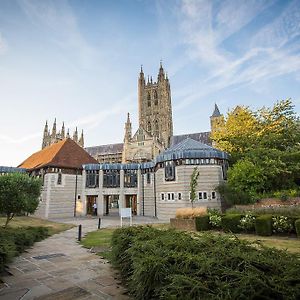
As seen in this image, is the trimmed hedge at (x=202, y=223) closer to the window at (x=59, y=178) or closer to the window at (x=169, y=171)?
the window at (x=169, y=171)

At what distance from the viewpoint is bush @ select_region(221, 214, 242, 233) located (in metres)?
16.3

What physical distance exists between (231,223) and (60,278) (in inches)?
522

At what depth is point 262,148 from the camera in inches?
1018

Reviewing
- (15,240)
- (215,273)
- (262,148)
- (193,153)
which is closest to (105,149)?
(193,153)

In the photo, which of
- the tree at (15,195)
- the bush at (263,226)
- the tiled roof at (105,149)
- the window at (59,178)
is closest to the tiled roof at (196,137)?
the tiled roof at (105,149)

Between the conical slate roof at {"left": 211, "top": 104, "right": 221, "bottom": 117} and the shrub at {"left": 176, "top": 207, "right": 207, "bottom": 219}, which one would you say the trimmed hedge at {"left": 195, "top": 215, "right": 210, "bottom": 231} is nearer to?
the shrub at {"left": 176, "top": 207, "right": 207, "bottom": 219}

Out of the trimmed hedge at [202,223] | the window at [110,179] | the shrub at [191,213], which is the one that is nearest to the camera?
the trimmed hedge at [202,223]

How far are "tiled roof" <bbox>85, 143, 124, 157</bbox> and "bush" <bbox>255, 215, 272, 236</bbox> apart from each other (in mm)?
58780

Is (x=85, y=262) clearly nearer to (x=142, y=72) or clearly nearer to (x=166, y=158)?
(x=166, y=158)

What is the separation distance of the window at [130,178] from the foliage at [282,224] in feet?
78.7

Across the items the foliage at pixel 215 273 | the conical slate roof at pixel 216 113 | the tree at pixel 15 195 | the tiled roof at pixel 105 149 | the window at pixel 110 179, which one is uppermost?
the conical slate roof at pixel 216 113

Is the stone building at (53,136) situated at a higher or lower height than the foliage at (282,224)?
higher

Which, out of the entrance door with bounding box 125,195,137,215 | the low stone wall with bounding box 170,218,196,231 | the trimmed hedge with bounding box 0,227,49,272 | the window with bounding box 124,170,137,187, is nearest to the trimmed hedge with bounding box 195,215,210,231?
the low stone wall with bounding box 170,218,196,231

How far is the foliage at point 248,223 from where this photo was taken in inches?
620
